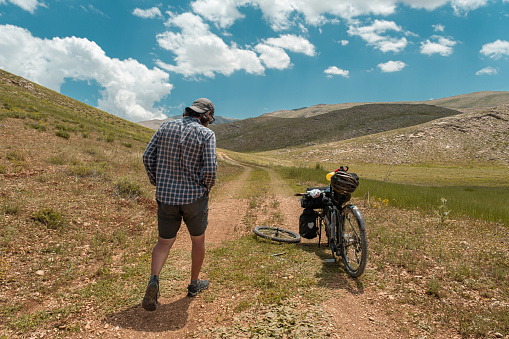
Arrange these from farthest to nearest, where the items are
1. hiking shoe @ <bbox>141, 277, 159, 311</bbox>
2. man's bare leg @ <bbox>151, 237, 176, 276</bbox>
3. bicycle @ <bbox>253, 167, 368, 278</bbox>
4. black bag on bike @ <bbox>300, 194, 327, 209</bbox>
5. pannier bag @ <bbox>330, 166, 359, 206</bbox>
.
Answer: black bag on bike @ <bbox>300, 194, 327, 209</bbox>
pannier bag @ <bbox>330, 166, 359, 206</bbox>
bicycle @ <bbox>253, 167, 368, 278</bbox>
man's bare leg @ <bbox>151, 237, 176, 276</bbox>
hiking shoe @ <bbox>141, 277, 159, 311</bbox>

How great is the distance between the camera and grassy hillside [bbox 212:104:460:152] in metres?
102

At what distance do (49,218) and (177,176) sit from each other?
4.94 m

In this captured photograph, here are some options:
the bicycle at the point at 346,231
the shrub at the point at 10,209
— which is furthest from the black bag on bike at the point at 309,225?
the shrub at the point at 10,209

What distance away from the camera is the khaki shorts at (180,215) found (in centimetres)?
373

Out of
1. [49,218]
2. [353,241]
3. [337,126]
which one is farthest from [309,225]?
[337,126]

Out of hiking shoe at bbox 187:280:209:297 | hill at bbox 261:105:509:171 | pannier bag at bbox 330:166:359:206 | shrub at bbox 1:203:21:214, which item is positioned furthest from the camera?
hill at bbox 261:105:509:171

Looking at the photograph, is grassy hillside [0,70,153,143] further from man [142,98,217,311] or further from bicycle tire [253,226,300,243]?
man [142,98,217,311]

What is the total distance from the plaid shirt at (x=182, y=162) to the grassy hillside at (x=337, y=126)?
97400mm

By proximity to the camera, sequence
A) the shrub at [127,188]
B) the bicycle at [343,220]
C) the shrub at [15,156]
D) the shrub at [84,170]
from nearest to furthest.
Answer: the bicycle at [343,220] < the shrub at [127,188] < the shrub at [15,156] < the shrub at [84,170]

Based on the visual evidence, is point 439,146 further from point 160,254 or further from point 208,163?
point 160,254

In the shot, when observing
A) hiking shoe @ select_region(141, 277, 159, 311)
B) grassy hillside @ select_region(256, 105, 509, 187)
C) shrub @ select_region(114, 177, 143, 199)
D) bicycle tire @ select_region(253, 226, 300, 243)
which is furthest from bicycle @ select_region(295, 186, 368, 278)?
grassy hillside @ select_region(256, 105, 509, 187)

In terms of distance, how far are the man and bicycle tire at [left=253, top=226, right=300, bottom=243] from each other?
11.9 ft

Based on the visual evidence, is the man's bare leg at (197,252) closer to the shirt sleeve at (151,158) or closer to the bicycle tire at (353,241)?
the shirt sleeve at (151,158)

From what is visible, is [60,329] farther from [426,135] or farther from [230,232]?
[426,135]
